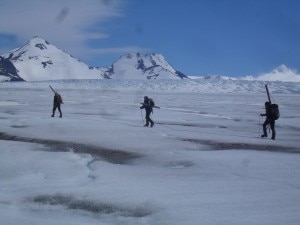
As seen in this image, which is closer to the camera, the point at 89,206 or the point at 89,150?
the point at 89,206

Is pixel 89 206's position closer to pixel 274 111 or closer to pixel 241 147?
pixel 241 147

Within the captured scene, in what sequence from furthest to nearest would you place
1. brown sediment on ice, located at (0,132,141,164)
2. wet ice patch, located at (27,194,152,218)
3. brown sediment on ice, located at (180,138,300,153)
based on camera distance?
1. brown sediment on ice, located at (180,138,300,153)
2. brown sediment on ice, located at (0,132,141,164)
3. wet ice patch, located at (27,194,152,218)

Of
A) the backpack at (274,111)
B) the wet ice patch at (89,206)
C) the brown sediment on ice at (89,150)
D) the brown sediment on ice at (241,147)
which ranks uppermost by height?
the backpack at (274,111)

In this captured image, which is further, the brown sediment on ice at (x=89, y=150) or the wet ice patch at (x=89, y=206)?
the brown sediment on ice at (x=89, y=150)

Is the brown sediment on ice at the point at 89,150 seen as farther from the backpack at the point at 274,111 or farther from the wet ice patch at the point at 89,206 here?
the backpack at the point at 274,111

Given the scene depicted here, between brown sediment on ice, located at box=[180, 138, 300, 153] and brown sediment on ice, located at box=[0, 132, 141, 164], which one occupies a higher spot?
brown sediment on ice, located at box=[180, 138, 300, 153]

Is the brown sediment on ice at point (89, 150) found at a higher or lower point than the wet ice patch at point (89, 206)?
higher

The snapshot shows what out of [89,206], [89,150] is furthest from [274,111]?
[89,206]

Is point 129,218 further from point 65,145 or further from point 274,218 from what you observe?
point 65,145

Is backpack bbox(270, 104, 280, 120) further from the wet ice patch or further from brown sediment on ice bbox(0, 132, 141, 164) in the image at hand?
the wet ice patch

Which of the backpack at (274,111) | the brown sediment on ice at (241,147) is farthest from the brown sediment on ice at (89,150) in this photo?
the backpack at (274,111)

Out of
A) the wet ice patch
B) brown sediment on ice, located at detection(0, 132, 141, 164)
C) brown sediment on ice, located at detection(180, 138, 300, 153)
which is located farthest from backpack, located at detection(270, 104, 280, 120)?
the wet ice patch

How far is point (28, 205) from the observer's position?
7.03 meters

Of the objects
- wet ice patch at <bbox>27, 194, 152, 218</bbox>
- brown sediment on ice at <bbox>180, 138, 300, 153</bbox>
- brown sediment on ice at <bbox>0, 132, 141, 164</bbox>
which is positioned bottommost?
wet ice patch at <bbox>27, 194, 152, 218</bbox>
